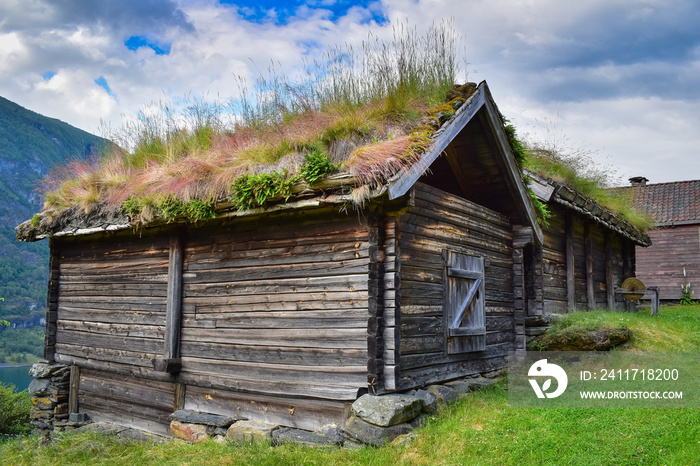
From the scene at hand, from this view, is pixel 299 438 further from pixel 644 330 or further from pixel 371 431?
pixel 644 330

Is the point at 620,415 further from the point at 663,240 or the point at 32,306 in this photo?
the point at 32,306

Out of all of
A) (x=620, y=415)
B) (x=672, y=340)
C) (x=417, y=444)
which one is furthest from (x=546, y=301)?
(x=417, y=444)

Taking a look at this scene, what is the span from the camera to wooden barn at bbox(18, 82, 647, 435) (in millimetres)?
6508

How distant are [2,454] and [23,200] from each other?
90.7 meters

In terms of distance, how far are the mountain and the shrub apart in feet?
151

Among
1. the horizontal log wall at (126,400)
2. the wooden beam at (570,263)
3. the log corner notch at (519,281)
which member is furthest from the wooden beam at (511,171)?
the horizontal log wall at (126,400)

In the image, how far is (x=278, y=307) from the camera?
23.6 ft

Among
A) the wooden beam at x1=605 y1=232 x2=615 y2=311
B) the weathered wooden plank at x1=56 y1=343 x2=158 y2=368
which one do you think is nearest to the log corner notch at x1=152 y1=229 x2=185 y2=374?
the weathered wooden plank at x1=56 y1=343 x2=158 y2=368

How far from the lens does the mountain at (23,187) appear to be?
6944 centimetres

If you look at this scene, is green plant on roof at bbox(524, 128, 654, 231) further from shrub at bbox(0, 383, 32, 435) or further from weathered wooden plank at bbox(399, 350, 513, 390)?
shrub at bbox(0, 383, 32, 435)

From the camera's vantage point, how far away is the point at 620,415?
681cm


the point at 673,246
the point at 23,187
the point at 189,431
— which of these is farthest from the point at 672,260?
the point at 23,187

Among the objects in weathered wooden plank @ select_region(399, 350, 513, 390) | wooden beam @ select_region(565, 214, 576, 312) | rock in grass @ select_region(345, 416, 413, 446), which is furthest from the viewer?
wooden beam @ select_region(565, 214, 576, 312)

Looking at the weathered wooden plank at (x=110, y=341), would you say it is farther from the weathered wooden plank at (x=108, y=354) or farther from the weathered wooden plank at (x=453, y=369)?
the weathered wooden plank at (x=453, y=369)
